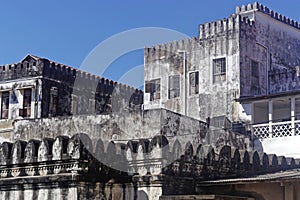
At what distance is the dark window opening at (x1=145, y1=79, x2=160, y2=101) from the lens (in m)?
30.3

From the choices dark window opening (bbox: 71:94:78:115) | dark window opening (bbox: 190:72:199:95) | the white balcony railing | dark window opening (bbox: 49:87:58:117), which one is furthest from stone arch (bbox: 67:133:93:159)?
dark window opening (bbox: 71:94:78:115)

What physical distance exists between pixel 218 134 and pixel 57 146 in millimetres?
10895

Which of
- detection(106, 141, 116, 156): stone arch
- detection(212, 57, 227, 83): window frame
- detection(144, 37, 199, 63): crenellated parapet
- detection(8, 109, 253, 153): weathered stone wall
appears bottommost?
detection(106, 141, 116, 156): stone arch

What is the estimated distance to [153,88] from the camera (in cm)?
3047

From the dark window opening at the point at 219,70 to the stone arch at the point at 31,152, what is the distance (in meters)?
15.0

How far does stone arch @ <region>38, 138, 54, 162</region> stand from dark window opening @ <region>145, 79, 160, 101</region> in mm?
16591

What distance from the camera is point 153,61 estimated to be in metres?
30.8

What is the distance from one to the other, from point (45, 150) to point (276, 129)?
493 inches

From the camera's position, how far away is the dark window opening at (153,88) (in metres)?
30.3

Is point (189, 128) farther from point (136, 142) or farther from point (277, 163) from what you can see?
point (136, 142)

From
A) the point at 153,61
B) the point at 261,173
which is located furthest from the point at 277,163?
the point at 153,61

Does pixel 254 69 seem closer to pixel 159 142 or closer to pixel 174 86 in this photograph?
pixel 174 86

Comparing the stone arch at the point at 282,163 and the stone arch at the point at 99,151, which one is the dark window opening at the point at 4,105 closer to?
the stone arch at the point at 282,163

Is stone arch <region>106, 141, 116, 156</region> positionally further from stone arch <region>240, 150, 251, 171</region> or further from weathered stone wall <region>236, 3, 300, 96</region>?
weathered stone wall <region>236, 3, 300, 96</region>
